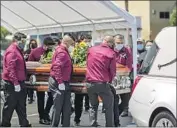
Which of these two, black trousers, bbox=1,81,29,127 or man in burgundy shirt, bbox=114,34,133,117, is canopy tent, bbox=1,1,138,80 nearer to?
man in burgundy shirt, bbox=114,34,133,117

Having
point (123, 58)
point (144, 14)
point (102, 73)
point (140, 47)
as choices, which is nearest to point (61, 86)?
point (102, 73)

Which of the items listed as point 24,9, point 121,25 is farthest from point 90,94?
point 24,9

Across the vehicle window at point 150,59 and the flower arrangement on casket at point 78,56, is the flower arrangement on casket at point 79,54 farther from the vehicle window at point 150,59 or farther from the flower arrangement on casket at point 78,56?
the vehicle window at point 150,59

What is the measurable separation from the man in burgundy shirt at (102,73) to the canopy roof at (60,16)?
2.87 m

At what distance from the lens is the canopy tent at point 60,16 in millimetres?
12266

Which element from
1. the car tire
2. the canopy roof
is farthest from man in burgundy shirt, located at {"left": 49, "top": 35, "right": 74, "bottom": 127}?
the canopy roof

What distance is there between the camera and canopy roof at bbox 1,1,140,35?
12383 millimetres

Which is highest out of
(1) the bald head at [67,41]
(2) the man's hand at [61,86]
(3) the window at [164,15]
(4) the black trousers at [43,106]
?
(3) the window at [164,15]

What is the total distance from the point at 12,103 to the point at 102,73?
1911 mm

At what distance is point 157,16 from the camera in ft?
136

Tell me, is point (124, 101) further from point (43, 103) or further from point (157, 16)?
point (157, 16)

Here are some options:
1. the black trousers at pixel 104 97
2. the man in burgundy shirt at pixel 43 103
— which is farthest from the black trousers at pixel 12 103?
the black trousers at pixel 104 97

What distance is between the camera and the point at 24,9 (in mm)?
15984

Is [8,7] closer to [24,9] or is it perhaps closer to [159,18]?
[24,9]
